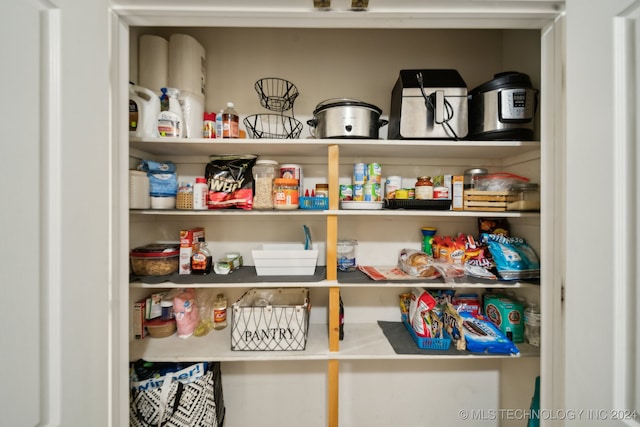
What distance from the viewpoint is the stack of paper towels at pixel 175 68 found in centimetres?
120

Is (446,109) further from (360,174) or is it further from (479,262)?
(479,262)

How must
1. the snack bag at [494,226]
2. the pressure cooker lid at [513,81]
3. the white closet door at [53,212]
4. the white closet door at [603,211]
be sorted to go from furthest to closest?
the snack bag at [494,226] < the pressure cooker lid at [513,81] < the white closet door at [603,211] < the white closet door at [53,212]

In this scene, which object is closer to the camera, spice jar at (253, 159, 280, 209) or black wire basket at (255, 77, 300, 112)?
spice jar at (253, 159, 280, 209)

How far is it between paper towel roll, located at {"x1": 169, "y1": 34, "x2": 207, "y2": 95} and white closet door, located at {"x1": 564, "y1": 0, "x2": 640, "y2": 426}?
1.41 meters

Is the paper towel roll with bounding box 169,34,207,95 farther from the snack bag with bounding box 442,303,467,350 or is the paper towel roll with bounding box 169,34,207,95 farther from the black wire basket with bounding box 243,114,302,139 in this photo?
the snack bag with bounding box 442,303,467,350

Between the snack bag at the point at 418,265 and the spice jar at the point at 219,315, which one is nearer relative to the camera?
the snack bag at the point at 418,265

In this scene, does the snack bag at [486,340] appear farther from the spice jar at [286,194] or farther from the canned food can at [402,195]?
the spice jar at [286,194]

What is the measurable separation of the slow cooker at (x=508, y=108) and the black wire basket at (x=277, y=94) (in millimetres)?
909

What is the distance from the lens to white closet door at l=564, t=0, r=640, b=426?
0.58 metres

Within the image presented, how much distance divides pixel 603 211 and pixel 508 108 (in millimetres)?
636

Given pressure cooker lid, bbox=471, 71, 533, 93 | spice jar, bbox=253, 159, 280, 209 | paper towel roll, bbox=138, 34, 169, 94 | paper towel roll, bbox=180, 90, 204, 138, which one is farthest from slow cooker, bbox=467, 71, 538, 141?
paper towel roll, bbox=138, 34, 169, 94

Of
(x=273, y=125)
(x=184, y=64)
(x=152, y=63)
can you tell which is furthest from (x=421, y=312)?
(x=152, y=63)

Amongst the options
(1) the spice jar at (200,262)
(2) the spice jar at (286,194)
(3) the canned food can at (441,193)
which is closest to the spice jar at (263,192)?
(2) the spice jar at (286,194)

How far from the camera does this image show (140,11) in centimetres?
83
